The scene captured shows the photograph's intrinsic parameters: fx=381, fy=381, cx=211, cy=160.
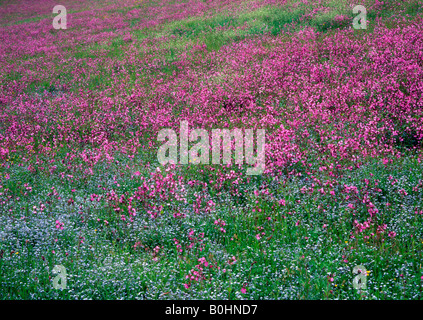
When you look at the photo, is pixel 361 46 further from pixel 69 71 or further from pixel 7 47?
pixel 7 47

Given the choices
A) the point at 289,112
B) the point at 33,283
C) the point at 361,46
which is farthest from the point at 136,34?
the point at 33,283

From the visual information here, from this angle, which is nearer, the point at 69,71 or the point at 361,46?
the point at 361,46

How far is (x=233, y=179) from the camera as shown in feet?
19.0

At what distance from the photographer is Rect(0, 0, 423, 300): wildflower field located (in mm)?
3926

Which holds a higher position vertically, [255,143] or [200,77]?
[200,77]

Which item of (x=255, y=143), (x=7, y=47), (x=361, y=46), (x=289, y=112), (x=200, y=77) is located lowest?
(x=255, y=143)

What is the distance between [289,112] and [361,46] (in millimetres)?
4119

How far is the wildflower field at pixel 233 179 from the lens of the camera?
3926 millimetres
